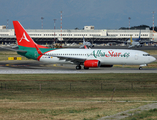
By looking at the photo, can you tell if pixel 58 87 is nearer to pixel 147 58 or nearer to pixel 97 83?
pixel 97 83

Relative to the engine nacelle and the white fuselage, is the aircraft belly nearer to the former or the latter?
the white fuselage

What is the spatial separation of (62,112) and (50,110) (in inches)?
53.6

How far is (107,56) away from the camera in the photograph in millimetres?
54250

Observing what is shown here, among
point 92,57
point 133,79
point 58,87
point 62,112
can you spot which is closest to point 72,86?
point 58,87

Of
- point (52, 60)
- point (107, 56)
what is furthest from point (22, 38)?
point (107, 56)

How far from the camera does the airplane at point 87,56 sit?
5366 cm

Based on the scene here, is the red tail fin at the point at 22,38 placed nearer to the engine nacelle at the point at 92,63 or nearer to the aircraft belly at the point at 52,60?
the aircraft belly at the point at 52,60

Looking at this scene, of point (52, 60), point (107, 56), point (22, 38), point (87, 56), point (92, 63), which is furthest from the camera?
point (22, 38)

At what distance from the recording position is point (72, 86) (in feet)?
120

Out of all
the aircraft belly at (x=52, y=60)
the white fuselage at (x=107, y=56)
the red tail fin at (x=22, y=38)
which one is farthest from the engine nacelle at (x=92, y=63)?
the red tail fin at (x=22, y=38)

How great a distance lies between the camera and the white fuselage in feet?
176

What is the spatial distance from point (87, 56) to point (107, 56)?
13.0 feet

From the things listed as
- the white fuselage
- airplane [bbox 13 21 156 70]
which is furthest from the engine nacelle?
the white fuselage

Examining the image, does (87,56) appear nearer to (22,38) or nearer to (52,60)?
(52,60)
